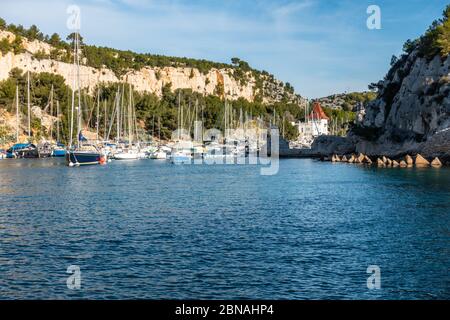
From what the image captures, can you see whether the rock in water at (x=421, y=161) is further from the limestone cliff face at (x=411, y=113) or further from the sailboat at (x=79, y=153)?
the sailboat at (x=79, y=153)

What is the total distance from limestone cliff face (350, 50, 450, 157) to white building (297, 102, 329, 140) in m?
52.3

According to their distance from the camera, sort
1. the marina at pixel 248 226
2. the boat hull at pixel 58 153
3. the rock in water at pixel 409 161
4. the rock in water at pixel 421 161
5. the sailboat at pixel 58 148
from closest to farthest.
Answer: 1. the marina at pixel 248 226
2. the rock in water at pixel 421 161
3. the rock in water at pixel 409 161
4. the boat hull at pixel 58 153
5. the sailboat at pixel 58 148

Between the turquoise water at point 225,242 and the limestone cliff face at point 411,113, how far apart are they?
85.0ft

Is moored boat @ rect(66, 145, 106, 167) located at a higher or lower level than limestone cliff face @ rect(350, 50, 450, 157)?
lower

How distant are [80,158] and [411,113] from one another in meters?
36.2

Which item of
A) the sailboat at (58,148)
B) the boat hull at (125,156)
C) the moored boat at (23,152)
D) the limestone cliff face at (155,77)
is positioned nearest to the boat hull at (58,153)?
the sailboat at (58,148)

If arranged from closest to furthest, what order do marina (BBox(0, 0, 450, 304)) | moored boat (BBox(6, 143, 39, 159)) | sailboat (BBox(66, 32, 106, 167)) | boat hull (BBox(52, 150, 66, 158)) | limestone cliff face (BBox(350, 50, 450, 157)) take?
marina (BBox(0, 0, 450, 304)) < sailboat (BBox(66, 32, 106, 167)) < limestone cliff face (BBox(350, 50, 450, 157)) < moored boat (BBox(6, 143, 39, 159)) < boat hull (BBox(52, 150, 66, 158))

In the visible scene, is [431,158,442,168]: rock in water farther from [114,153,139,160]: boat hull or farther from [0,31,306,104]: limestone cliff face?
[0,31,306,104]: limestone cliff face

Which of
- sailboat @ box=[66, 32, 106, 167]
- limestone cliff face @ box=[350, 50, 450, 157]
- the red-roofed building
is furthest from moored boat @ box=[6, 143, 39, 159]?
the red-roofed building

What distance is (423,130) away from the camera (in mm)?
62000

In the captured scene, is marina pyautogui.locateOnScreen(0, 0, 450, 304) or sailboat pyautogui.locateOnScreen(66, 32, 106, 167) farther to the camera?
sailboat pyautogui.locateOnScreen(66, 32, 106, 167)

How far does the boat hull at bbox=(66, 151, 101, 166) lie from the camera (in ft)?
180

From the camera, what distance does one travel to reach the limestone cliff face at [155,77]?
101125 mm

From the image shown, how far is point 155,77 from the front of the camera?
12975 centimetres
